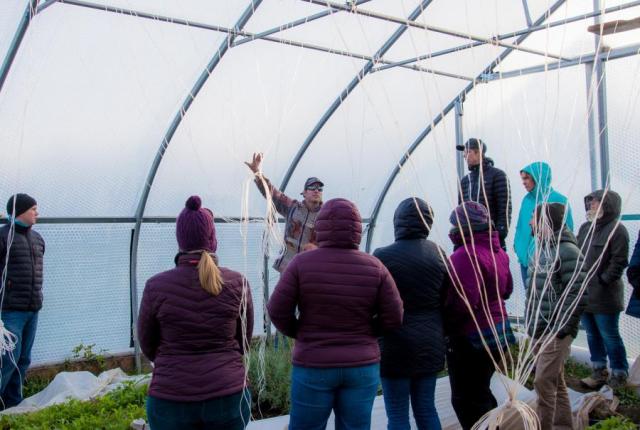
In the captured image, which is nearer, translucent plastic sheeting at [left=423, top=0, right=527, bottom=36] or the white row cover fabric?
the white row cover fabric

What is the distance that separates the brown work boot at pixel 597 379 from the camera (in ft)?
18.0

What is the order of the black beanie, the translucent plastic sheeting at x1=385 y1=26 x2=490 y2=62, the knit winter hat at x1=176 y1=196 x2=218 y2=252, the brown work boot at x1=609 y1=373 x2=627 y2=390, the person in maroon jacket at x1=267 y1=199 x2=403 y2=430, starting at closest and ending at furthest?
the knit winter hat at x1=176 y1=196 x2=218 y2=252 → the person in maroon jacket at x1=267 y1=199 x2=403 y2=430 → the black beanie → the brown work boot at x1=609 y1=373 x2=627 y2=390 → the translucent plastic sheeting at x1=385 y1=26 x2=490 y2=62

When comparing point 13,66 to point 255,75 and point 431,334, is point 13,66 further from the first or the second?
point 431,334

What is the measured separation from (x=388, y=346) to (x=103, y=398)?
253 centimetres

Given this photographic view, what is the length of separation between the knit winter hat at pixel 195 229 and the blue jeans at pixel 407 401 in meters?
1.34

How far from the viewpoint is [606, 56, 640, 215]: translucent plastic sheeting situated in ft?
19.3

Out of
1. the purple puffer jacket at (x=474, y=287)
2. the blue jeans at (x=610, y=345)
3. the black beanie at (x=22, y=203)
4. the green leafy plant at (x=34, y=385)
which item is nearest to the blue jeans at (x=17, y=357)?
the green leafy plant at (x=34, y=385)

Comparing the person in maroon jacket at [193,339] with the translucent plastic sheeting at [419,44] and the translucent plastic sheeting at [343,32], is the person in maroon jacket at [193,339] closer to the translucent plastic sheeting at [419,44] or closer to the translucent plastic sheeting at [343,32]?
the translucent plastic sheeting at [343,32]

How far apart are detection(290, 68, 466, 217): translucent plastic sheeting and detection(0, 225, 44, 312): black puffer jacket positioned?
9.81 feet

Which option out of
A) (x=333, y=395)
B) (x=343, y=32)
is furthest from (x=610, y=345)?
(x=343, y=32)

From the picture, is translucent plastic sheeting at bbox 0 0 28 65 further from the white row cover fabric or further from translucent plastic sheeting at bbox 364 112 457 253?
translucent plastic sheeting at bbox 364 112 457 253

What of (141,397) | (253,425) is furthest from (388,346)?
(141,397)

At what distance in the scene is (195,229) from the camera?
2898mm

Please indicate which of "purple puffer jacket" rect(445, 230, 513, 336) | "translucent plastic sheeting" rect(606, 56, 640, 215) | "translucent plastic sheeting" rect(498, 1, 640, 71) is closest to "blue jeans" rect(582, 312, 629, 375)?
"translucent plastic sheeting" rect(606, 56, 640, 215)
